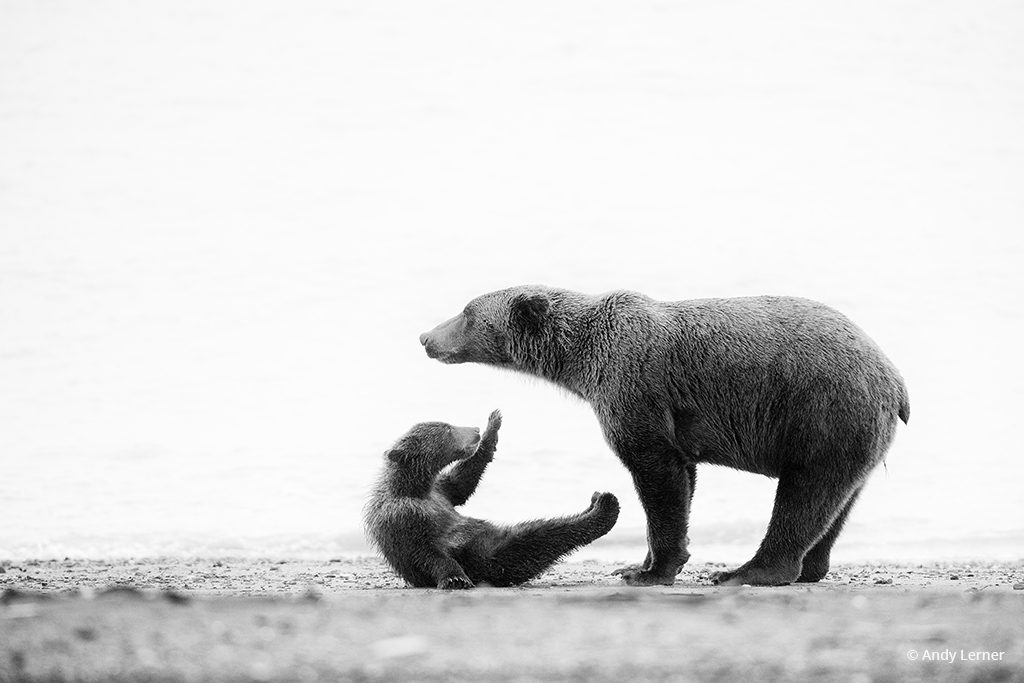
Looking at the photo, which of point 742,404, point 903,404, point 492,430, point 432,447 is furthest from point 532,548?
point 903,404

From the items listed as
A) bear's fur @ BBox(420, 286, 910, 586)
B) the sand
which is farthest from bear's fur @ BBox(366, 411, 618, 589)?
the sand

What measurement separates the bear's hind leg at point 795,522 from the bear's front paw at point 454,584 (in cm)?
142

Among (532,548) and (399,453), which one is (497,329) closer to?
(399,453)

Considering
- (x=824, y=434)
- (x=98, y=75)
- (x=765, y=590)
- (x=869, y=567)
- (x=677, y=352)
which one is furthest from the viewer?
(x=98, y=75)

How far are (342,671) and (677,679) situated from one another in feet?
3.56

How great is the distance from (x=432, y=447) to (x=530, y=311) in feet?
3.54

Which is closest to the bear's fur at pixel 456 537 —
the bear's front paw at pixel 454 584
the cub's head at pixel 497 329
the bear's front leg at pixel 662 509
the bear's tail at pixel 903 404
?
the bear's front paw at pixel 454 584

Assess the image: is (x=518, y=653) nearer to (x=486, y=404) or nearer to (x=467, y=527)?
(x=467, y=527)

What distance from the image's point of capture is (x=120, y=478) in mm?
13508

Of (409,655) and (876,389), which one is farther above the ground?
(876,389)

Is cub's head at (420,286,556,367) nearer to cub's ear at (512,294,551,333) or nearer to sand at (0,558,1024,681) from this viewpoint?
cub's ear at (512,294,551,333)

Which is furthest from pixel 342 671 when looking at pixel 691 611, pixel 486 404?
pixel 486 404

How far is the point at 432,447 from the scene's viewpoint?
27.8ft

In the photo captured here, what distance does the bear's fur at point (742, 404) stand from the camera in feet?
25.0
